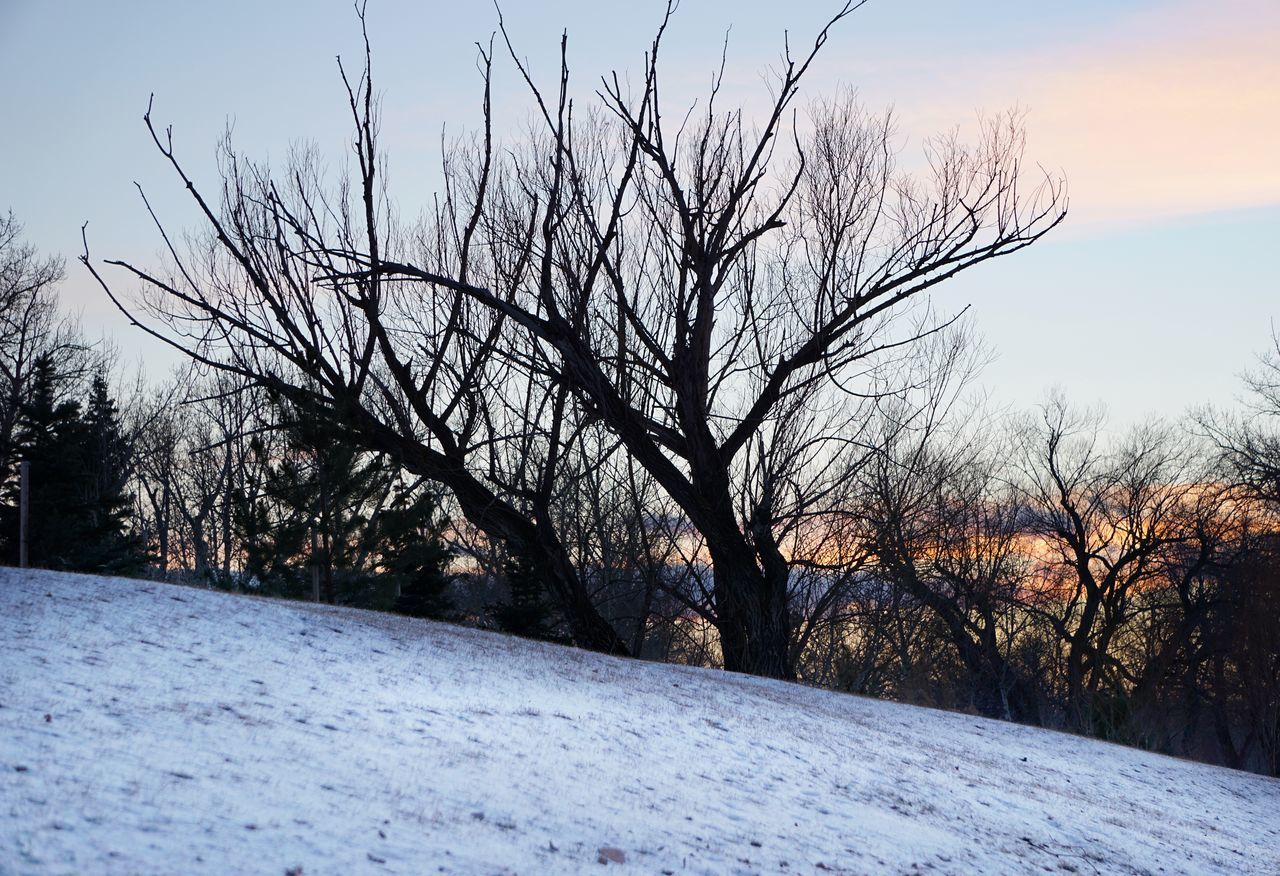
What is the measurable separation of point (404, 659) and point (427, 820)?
3790mm

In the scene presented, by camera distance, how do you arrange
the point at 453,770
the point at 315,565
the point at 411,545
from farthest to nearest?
the point at 411,545 → the point at 315,565 → the point at 453,770

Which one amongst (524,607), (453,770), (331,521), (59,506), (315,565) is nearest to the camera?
(453,770)

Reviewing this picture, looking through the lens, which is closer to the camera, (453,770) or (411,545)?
(453,770)

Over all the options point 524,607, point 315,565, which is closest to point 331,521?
point 315,565

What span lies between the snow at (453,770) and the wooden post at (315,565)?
15.7 ft

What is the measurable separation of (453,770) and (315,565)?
1070 centimetres

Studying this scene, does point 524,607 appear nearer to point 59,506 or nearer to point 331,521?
point 331,521

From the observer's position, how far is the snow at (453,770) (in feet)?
14.9

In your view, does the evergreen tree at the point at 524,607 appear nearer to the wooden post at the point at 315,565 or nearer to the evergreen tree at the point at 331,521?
the evergreen tree at the point at 331,521

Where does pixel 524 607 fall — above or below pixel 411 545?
below

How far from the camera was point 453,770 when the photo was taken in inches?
230

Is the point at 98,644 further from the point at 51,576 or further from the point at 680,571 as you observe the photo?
the point at 680,571

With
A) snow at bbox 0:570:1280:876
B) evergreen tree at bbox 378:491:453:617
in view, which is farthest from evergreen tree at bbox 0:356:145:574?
snow at bbox 0:570:1280:876

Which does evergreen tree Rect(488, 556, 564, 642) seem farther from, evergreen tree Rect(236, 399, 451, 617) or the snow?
the snow
